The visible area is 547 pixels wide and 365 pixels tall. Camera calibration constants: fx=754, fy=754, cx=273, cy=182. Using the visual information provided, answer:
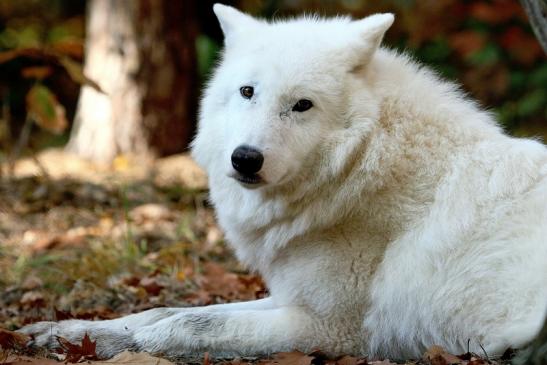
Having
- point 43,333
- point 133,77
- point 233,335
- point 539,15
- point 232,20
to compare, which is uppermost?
point 539,15

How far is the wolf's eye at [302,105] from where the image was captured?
3598 mm

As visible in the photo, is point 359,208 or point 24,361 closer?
point 24,361

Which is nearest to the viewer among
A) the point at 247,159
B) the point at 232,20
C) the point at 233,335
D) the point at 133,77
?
the point at 247,159

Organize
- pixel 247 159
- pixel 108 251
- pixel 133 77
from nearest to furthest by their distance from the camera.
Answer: pixel 247 159 → pixel 108 251 → pixel 133 77

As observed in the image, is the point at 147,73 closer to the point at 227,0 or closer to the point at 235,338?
the point at 227,0

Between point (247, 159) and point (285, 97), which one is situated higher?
point (285, 97)

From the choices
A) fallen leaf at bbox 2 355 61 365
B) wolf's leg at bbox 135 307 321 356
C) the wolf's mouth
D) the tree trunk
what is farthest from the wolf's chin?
the tree trunk

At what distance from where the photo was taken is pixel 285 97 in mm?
3582

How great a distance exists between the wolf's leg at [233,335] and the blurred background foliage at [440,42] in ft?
25.0

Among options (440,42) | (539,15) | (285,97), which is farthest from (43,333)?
(440,42)

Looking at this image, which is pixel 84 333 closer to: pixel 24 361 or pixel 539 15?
pixel 24 361

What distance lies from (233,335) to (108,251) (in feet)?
8.02

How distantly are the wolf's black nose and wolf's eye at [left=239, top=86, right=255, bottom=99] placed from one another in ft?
1.25

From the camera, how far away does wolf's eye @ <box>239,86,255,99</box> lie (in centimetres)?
367
